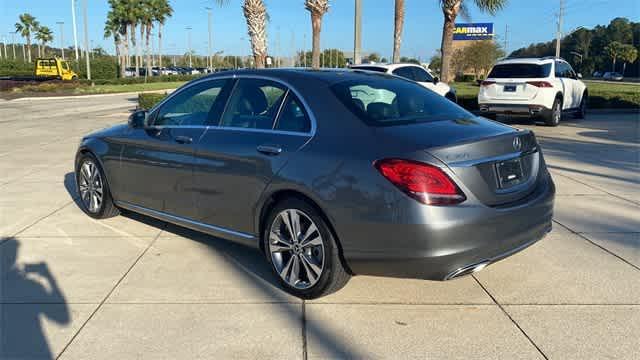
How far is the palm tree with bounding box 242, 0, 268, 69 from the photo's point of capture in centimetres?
1941

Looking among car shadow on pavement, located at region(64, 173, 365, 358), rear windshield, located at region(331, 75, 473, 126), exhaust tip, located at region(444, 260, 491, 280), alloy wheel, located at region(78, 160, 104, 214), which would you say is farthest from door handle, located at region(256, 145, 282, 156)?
alloy wheel, located at region(78, 160, 104, 214)

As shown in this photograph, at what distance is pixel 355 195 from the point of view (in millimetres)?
3518

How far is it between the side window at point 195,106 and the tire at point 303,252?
1178mm

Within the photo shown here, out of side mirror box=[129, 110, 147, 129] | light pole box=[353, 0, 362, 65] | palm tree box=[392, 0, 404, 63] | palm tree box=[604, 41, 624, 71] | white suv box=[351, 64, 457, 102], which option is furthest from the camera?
palm tree box=[604, 41, 624, 71]

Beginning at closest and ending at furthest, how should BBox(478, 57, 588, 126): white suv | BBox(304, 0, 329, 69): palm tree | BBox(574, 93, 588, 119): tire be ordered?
Result: BBox(478, 57, 588, 126): white suv, BBox(574, 93, 588, 119): tire, BBox(304, 0, 329, 69): palm tree

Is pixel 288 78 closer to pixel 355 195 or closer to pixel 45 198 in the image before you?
pixel 355 195

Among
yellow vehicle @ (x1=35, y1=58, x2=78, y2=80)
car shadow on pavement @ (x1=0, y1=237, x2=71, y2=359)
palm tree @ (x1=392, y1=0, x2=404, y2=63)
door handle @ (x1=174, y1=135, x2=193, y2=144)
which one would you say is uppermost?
palm tree @ (x1=392, y1=0, x2=404, y2=63)

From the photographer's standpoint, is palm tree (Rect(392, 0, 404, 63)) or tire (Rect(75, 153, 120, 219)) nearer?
tire (Rect(75, 153, 120, 219))

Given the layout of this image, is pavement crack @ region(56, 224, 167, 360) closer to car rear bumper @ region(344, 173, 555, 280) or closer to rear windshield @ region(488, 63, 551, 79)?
car rear bumper @ region(344, 173, 555, 280)

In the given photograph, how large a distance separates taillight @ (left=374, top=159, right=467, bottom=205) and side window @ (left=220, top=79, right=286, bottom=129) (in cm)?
125

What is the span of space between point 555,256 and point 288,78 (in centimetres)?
280

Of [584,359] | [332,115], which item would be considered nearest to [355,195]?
[332,115]

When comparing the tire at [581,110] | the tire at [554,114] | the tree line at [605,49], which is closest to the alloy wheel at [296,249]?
the tire at [554,114]

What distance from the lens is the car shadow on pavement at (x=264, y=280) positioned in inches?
134
